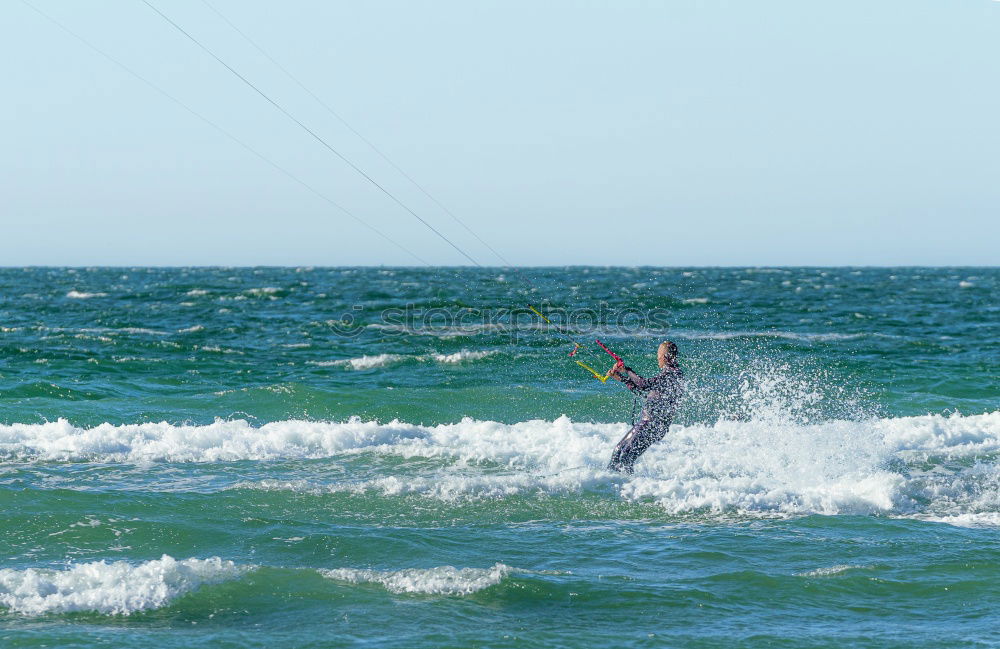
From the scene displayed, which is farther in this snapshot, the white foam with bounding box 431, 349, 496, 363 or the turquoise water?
the white foam with bounding box 431, 349, 496, 363

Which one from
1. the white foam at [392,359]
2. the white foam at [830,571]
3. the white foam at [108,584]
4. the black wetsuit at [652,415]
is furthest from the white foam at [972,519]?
the white foam at [392,359]

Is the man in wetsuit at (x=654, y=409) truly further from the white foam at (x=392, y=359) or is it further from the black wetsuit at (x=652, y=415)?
the white foam at (x=392, y=359)

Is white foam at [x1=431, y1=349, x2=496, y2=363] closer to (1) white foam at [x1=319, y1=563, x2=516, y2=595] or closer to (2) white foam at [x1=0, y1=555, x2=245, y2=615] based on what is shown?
(1) white foam at [x1=319, y1=563, x2=516, y2=595]

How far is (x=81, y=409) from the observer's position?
16844 millimetres

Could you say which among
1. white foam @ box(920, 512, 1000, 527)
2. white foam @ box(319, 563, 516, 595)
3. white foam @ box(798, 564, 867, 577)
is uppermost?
white foam @ box(920, 512, 1000, 527)

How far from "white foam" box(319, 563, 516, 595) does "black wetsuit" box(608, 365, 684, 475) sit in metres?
3.91

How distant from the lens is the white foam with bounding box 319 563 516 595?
7789 mm

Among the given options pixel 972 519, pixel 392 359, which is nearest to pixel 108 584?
pixel 972 519

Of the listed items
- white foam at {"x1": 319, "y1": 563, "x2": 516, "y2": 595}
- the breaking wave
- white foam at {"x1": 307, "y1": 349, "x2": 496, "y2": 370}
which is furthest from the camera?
white foam at {"x1": 307, "y1": 349, "x2": 496, "y2": 370}

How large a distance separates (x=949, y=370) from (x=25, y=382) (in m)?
20.3

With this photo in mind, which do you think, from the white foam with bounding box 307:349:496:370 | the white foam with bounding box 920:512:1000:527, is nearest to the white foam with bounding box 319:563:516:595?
the white foam with bounding box 920:512:1000:527

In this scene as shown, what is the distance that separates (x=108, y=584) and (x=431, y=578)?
2589mm

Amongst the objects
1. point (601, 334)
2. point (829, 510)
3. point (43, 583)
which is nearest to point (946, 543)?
point (829, 510)

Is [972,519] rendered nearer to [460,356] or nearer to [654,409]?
[654,409]
